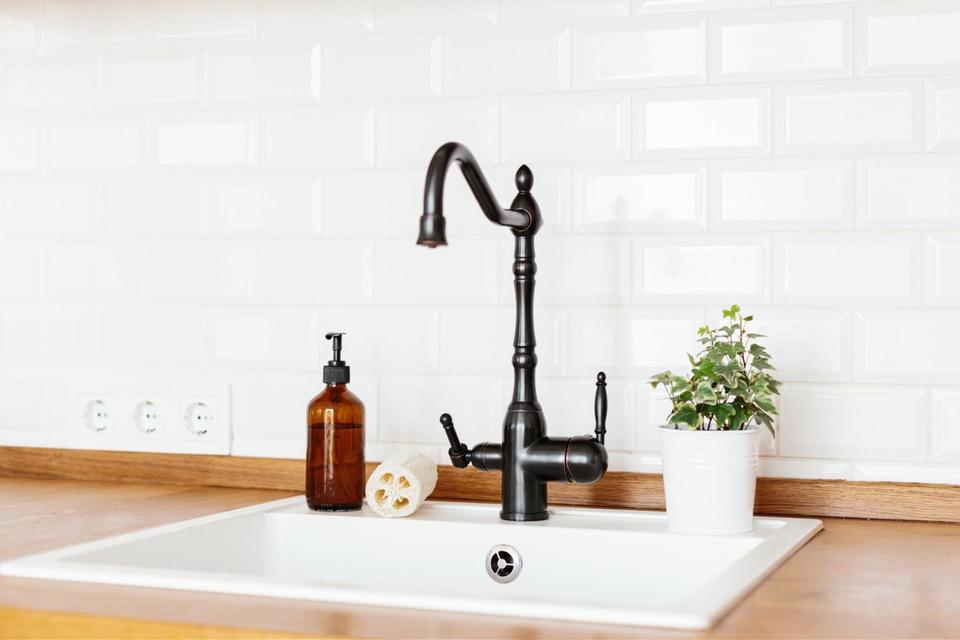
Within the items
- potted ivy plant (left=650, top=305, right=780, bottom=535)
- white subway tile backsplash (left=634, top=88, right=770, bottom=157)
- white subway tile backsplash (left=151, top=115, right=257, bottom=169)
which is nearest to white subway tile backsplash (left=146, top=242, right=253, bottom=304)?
white subway tile backsplash (left=151, top=115, right=257, bottom=169)

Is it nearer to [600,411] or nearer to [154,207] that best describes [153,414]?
[154,207]

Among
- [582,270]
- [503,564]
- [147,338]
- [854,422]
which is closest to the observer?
[503,564]

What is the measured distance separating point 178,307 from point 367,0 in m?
0.52

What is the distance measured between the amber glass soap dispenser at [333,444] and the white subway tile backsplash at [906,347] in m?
0.62

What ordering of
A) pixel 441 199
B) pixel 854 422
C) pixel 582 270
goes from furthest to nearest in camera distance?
pixel 582 270 → pixel 854 422 → pixel 441 199

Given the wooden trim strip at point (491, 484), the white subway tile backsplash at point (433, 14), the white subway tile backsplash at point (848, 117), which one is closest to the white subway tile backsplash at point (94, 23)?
the white subway tile backsplash at point (433, 14)

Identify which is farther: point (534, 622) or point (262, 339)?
point (262, 339)

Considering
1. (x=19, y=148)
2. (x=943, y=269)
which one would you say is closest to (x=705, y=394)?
(x=943, y=269)

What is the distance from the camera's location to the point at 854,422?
1.39m

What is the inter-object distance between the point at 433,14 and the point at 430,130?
158 millimetres

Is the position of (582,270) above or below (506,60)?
below

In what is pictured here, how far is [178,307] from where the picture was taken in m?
1.68

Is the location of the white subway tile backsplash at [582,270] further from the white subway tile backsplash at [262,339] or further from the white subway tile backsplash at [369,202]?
the white subway tile backsplash at [262,339]

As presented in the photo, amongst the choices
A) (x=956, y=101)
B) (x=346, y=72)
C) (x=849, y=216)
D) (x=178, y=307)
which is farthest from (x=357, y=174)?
(x=956, y=101)
